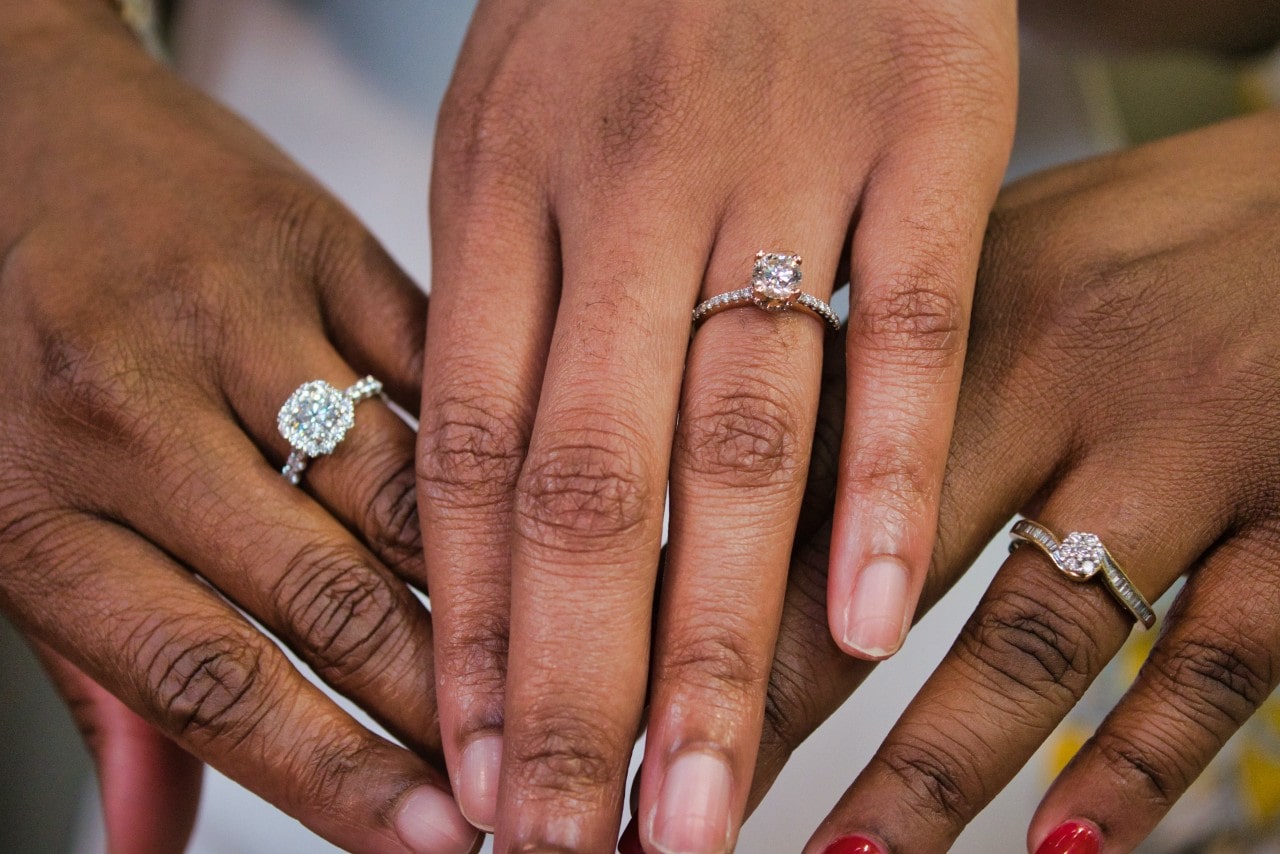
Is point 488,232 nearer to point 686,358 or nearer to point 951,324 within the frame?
point 686,358

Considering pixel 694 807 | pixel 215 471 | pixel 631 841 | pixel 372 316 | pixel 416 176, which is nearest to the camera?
pixel 694 807

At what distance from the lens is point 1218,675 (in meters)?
0.88

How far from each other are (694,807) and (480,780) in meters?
0.19

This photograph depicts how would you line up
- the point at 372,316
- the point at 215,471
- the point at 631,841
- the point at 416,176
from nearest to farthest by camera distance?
the point at 631,841, the point at 215,471, the point at 372,316, the point at 416,176

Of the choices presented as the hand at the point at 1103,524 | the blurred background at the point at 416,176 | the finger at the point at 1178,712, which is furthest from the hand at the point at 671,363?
the blurred background at the point at 416,176

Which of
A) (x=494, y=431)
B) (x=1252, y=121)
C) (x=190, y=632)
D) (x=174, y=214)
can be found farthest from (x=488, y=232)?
(x=1252, y=121)

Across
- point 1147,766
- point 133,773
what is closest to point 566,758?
point 1147,766

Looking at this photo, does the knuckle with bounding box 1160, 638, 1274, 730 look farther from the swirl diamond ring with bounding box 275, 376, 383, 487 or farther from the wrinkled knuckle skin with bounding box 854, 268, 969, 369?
the swirl diamond ring with bounding box 275, 376, 383, 487

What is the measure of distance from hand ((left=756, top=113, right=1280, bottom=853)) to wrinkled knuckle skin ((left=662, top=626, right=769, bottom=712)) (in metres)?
0.11

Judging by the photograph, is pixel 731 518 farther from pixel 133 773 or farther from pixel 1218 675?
pixel 133 773

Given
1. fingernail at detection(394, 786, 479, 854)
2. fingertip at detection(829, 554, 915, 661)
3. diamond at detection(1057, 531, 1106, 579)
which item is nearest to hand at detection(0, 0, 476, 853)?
fingernail at detection(394, 786, 479, 854)

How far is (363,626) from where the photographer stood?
95cm

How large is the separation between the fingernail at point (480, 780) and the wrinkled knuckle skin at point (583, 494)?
19 centimetres

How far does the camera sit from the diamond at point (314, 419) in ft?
3.36
